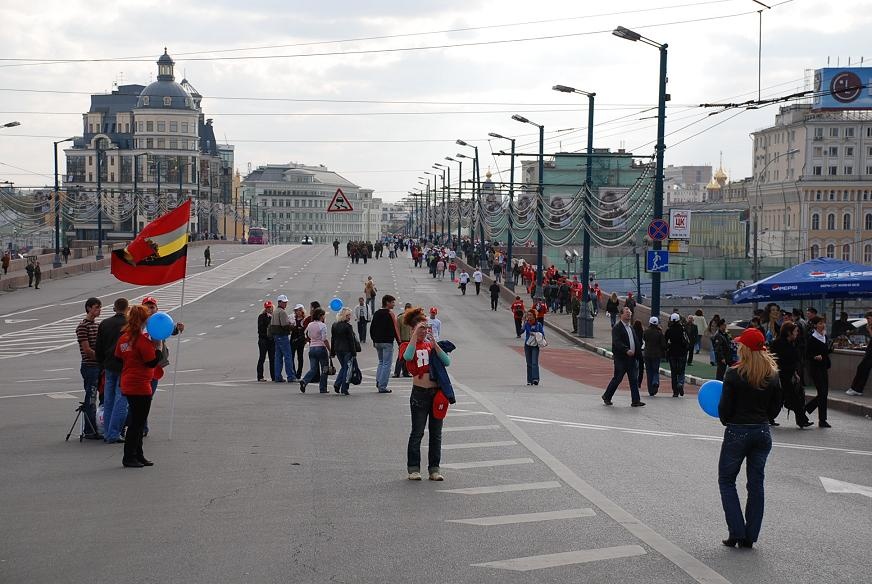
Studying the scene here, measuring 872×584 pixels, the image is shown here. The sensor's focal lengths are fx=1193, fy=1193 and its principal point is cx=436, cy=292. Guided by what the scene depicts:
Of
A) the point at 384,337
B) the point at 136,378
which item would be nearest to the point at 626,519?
the point at 136,378

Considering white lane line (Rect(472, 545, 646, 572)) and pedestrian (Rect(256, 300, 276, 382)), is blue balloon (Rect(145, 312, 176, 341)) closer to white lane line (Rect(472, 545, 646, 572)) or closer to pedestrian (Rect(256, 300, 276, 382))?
white lane line (Rect(472, 545, 646, 572))

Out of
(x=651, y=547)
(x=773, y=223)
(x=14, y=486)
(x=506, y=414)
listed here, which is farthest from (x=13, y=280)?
(x=773, y=223)

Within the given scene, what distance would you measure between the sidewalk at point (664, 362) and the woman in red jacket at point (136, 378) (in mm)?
12442

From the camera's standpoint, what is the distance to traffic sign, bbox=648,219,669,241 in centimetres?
3322

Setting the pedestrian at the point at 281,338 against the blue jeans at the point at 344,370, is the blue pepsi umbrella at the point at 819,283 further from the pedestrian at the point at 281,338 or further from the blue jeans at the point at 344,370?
the blue jeans at the point at 344,370

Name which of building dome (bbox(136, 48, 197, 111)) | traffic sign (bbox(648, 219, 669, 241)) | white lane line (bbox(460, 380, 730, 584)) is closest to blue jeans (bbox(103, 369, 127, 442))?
white lane line (bbox(460, 380, 730, 584))

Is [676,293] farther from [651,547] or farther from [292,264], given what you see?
[651,547]

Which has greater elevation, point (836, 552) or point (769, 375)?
point (769, 375)

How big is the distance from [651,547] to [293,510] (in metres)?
3.08

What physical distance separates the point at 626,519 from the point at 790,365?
26.5ft

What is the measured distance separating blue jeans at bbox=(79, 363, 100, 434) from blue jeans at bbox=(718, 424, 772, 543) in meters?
7.79

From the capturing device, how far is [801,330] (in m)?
19.4

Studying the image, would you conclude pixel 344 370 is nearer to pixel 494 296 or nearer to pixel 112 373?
pixel 112 373

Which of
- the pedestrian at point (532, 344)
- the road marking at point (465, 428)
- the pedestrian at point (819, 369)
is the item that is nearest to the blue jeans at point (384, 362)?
the pedestrian at point (532, 344)
